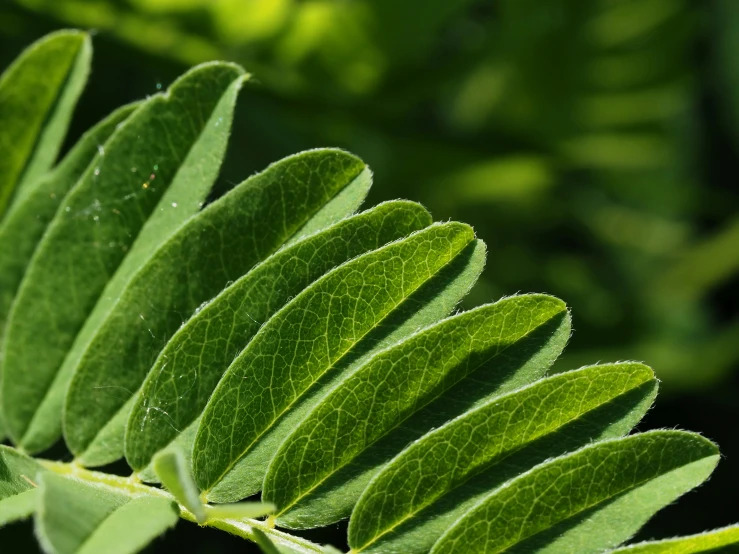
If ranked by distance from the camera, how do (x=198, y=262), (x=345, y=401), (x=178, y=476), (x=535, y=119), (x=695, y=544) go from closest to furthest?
(x=178, y=476) < (x=695, y=544) < (x=345, y=401) < (x=198, y=262) < (x=535, y=119)

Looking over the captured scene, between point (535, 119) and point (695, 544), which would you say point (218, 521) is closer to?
point (695, 544)

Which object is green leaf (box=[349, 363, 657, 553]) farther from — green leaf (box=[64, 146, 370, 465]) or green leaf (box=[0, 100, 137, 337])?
green leaf (box=[0, 100, 137, 337])

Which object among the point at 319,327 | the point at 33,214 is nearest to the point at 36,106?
the point at 33,214

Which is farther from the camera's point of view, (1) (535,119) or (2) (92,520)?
(1) (535,119)

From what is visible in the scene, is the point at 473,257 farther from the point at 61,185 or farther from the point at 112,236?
the point at 61,185

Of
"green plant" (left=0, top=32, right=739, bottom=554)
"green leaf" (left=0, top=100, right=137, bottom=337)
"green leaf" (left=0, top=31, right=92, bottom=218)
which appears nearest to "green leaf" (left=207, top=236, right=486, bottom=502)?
"green plant" (left=0, top=32, right=739, bottom=554)

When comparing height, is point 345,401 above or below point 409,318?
below
